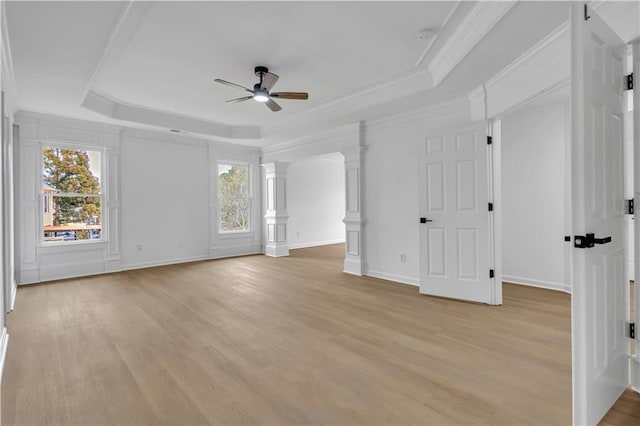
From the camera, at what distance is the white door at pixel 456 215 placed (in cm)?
377

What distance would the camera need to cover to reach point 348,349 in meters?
2.61

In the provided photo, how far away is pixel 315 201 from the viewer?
9.30 meters

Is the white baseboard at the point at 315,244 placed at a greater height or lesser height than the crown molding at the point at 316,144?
lesser

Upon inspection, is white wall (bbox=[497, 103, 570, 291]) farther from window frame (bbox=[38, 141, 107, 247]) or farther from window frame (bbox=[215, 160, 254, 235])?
window frame (bbox=[38, 141, 107, 247])

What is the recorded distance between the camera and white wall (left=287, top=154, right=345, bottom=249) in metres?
8.75

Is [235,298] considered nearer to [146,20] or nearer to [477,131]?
[146,20]

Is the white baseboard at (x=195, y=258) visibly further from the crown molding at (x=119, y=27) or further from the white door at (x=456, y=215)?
the white door at (x=456, y=215)

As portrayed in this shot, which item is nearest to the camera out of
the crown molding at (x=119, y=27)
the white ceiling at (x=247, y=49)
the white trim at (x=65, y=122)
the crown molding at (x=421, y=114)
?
the crown molding at (x=119, y=27)

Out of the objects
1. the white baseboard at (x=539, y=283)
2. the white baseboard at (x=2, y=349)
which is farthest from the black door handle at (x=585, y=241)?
the white baseboard at (x=2, y=349)

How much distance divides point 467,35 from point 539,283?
3520mm

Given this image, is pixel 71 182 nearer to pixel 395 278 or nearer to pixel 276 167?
pixel 276 167

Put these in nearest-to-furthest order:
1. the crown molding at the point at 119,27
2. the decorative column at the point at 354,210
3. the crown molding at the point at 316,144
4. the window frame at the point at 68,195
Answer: the crown molding at the point at 119,27, the window frame at the point at 68,195, the decorative column at the point at 354,210, the crown molding at the point at 316,144

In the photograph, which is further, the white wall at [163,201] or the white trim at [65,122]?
the white wall at [163,201]

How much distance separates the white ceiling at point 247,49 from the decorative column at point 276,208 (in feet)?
8.50
